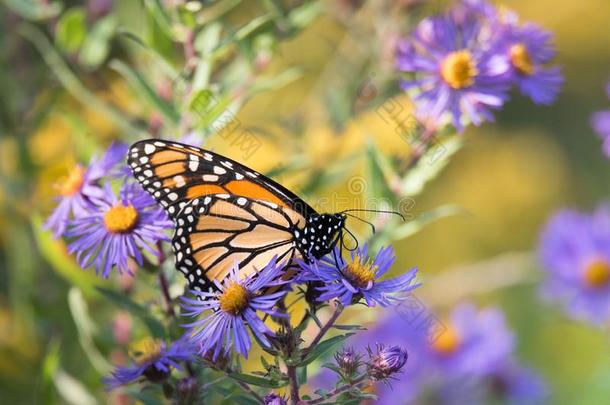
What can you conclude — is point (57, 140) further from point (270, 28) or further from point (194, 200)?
point (194, 200)

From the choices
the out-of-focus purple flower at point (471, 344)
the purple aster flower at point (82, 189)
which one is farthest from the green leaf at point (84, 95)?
the out-of-focus purple flower at point (471, 344)

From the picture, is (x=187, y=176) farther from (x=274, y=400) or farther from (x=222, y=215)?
(x=274, y=400)

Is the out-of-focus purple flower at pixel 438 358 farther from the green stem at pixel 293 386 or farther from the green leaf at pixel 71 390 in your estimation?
the green stem at pixel 293 386

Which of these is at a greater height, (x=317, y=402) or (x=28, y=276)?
(x=28, y=276)

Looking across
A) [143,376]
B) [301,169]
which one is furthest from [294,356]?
[301,169]

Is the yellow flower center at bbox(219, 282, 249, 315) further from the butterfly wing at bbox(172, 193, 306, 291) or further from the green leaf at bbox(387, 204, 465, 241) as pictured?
the green leaf at bbox(387, 204, 465, 241)

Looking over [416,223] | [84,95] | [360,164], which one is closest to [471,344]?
[416,223]
